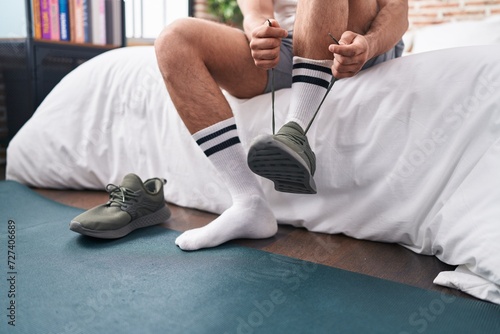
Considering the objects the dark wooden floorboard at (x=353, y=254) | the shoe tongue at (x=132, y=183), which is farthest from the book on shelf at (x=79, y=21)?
the dark wooden floorboard at (x=353, y=254)

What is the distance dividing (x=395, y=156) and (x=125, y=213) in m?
0.70

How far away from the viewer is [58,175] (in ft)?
5.20

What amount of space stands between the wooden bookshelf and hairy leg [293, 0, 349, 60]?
1.59m

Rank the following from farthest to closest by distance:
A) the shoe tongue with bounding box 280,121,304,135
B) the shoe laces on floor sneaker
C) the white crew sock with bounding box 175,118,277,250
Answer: the shoe laces on floor sneaker, the white crew sock with bounding box 175,118,277,250, the shoe tongue with bounding box 280,121,304,135

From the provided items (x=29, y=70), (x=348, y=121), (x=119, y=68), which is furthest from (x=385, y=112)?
(x=29, y=70)

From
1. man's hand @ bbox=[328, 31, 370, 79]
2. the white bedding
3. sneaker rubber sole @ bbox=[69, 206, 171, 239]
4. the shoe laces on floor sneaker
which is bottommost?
sneaker rubber sole @ bbox=[69, 206, 171, 239]

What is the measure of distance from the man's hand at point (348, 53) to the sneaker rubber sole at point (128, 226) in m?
0.63

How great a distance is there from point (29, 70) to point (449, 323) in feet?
6.73

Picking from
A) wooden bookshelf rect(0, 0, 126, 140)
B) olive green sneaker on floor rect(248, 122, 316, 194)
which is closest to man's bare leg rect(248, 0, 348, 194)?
olive green sneaker on floor rect(248, 122, 316, 194)

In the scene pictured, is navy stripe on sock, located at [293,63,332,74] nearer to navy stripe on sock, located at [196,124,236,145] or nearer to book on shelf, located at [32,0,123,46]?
navy stripe on sock, located at [196,124,236,145]

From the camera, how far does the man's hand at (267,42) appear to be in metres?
0.88

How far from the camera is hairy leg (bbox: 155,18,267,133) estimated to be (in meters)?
1.03

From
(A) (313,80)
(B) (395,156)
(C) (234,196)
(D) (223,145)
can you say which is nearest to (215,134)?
(D) (223,145)

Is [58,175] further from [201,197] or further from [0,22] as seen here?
[0,22]
